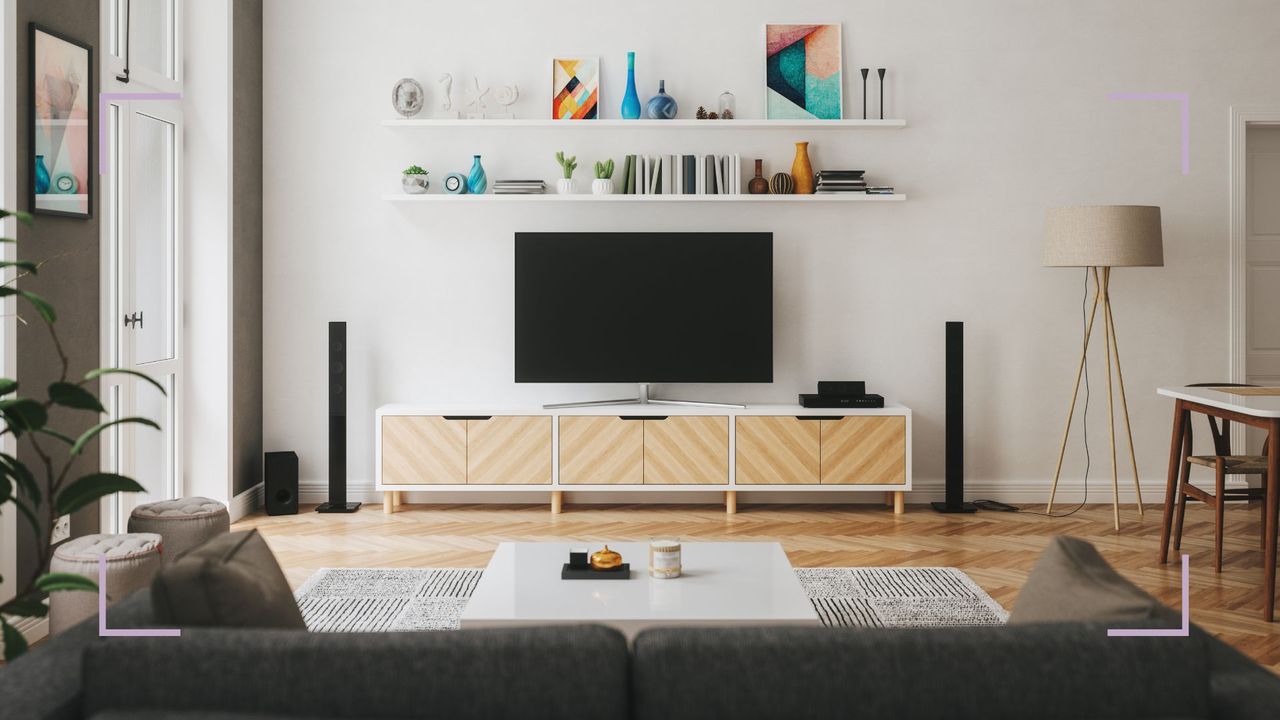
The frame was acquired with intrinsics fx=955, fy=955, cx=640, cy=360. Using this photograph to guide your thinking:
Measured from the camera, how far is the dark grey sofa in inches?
48.5

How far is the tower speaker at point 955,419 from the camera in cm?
516

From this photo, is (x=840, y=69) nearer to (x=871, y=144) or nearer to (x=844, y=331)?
(x=871, y=144)

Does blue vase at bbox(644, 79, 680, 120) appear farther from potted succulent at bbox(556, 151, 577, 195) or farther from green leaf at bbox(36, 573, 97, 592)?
green leaf at bbox(36, 573, 97, 592)

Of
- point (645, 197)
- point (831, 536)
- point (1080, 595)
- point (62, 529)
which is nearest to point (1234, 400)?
point (831, 536)

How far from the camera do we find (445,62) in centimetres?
536

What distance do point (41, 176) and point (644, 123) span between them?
9.65 feet

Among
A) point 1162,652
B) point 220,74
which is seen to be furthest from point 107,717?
point 220,74

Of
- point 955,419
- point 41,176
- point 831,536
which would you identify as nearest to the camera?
point 41,176

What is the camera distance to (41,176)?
329cm

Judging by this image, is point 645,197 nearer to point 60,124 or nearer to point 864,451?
point 864,451

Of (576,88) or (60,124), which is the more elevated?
(576,88)

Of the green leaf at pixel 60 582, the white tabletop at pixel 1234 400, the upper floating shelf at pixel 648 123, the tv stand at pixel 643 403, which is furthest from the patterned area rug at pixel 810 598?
the upper floating shelf at pixel 648 123

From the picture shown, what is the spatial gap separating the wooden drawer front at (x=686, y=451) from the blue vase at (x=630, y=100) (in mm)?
1672

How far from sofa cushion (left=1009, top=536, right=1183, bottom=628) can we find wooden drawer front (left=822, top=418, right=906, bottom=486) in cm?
347
